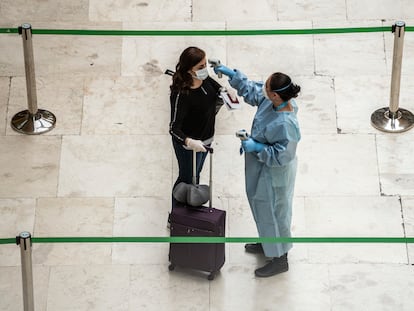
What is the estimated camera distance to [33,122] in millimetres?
10188

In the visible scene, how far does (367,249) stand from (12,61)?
3.92 meters

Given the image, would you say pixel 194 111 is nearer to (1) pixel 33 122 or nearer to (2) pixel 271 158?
(2) pixel 271 158

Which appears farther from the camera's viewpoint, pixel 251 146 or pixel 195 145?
pixel 195 145

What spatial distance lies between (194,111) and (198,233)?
3.18ft

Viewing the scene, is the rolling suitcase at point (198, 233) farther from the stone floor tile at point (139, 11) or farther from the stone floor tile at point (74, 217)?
the stone floor tile at point (139, 11)

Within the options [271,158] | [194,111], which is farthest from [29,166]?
[271,158]

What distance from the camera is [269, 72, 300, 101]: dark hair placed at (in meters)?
8.38

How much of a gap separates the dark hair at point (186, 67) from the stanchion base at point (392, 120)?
6.70 feet

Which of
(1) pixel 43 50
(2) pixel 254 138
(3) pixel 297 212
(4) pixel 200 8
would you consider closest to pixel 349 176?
(3) pixel 297 212

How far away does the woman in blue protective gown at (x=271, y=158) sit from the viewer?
8.46 metres

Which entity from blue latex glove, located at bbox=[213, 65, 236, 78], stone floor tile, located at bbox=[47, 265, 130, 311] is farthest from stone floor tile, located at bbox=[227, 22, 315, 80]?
stone floor tile, located at bbox=[47, 265, 130, 311]

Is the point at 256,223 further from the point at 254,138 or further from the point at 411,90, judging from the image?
the point at 411,90

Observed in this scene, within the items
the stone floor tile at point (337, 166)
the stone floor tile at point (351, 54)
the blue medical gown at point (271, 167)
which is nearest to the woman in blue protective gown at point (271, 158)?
the blue medical gown at point (271, 167)

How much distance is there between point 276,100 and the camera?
846 centimetres
